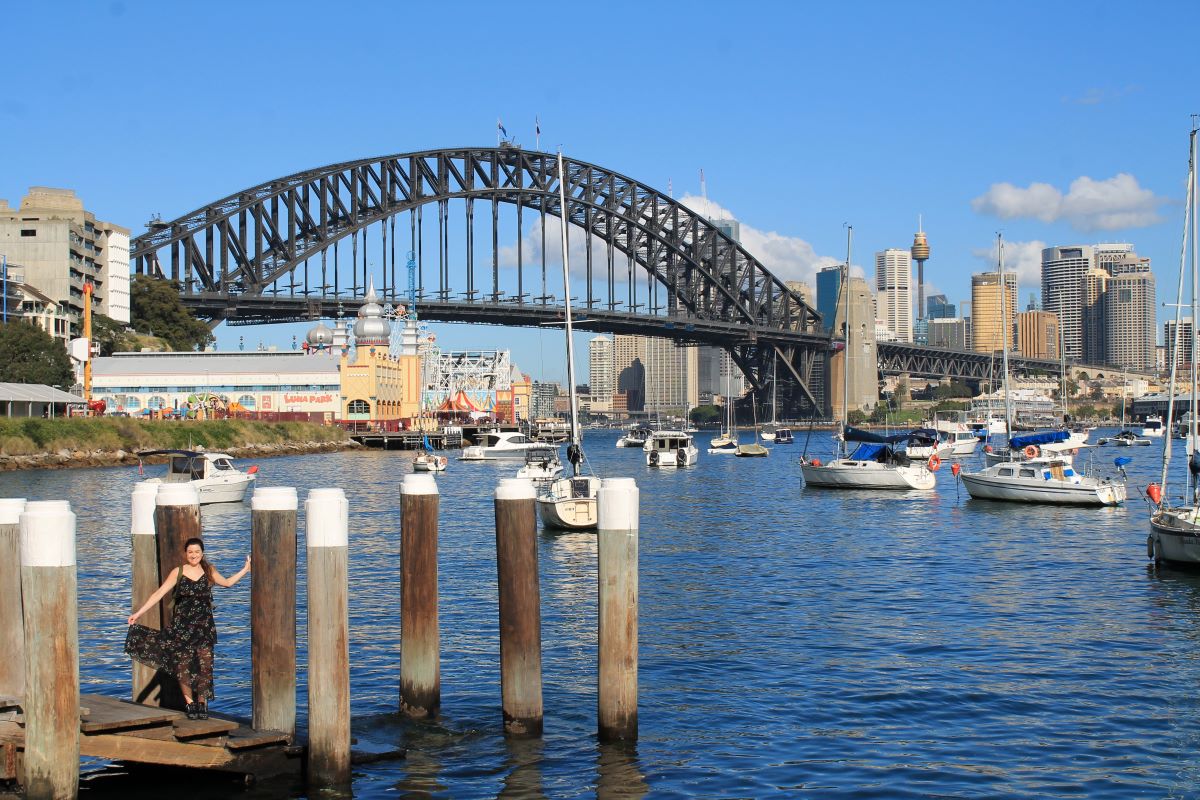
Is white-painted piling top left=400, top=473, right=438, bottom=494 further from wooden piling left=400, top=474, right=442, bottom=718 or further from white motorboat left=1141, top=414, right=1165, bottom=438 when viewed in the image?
white motorboat left=1141, top=414, right=1165, bottom=438

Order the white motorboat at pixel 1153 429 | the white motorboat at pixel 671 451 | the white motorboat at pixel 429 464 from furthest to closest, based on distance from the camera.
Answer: the white motorboat at pixel 1153 429, the white motorboat at pixel 671 451, the white motorboat at pixel 429 464

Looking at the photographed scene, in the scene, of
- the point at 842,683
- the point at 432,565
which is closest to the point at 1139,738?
the point at 842,683

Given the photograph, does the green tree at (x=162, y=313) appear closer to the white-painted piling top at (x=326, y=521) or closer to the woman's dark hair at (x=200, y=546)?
the woman's dark hair at (x=200, y=546)

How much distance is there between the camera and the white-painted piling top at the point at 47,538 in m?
11.9

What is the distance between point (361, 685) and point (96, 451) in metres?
77.8

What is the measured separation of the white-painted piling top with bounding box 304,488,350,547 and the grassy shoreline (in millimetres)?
76503

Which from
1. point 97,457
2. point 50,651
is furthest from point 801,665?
point 97,457

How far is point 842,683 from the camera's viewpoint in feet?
67.2

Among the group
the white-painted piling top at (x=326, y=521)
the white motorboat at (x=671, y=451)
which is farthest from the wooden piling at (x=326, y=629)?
the white motorboat at (x=671, y=451)

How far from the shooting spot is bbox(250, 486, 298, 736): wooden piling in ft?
45.6

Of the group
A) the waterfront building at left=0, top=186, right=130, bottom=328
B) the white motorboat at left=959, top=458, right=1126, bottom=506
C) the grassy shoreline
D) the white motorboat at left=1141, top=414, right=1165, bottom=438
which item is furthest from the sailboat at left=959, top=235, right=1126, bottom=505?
the waterfront building at left=0, top=186, right=130, bottom=328

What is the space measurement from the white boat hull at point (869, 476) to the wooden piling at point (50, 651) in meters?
54.6

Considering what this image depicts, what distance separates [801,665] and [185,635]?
422 inches

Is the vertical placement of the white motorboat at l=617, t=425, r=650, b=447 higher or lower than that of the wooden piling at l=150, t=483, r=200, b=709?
lower
